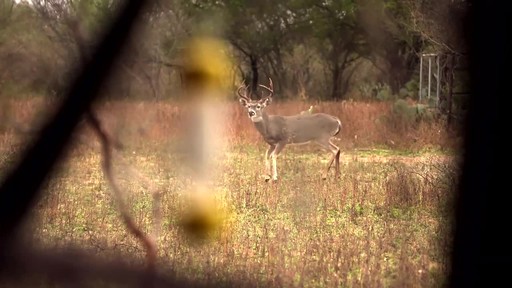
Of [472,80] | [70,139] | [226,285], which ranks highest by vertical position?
[472,80]

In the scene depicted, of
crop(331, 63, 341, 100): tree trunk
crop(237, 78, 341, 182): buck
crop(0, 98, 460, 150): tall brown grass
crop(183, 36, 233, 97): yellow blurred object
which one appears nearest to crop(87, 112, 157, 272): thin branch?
crop(0, 98, 460, 150): tall brown grass

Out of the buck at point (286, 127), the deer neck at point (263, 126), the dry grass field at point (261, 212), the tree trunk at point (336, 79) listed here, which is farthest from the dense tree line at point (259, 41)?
the deer neck at point (263, 126)

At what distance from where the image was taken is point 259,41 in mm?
24188

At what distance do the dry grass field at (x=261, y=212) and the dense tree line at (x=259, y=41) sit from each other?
1.00 m

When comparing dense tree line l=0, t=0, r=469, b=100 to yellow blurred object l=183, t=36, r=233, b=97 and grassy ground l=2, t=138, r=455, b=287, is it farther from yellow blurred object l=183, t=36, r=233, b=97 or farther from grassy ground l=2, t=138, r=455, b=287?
grassy ground l=2, t=138, r=455, b=287

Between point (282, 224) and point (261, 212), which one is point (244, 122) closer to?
point (261, 212)

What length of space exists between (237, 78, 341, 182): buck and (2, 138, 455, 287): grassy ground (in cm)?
37

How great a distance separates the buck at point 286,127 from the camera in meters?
9.31

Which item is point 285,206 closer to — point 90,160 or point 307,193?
point 307,193

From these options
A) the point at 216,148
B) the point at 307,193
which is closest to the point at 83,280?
the point at 307,193

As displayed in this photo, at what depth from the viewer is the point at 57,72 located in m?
9.99

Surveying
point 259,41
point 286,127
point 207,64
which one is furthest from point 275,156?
point 259,41

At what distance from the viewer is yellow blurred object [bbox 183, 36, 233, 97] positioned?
17.0m

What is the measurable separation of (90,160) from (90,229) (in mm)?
3852
